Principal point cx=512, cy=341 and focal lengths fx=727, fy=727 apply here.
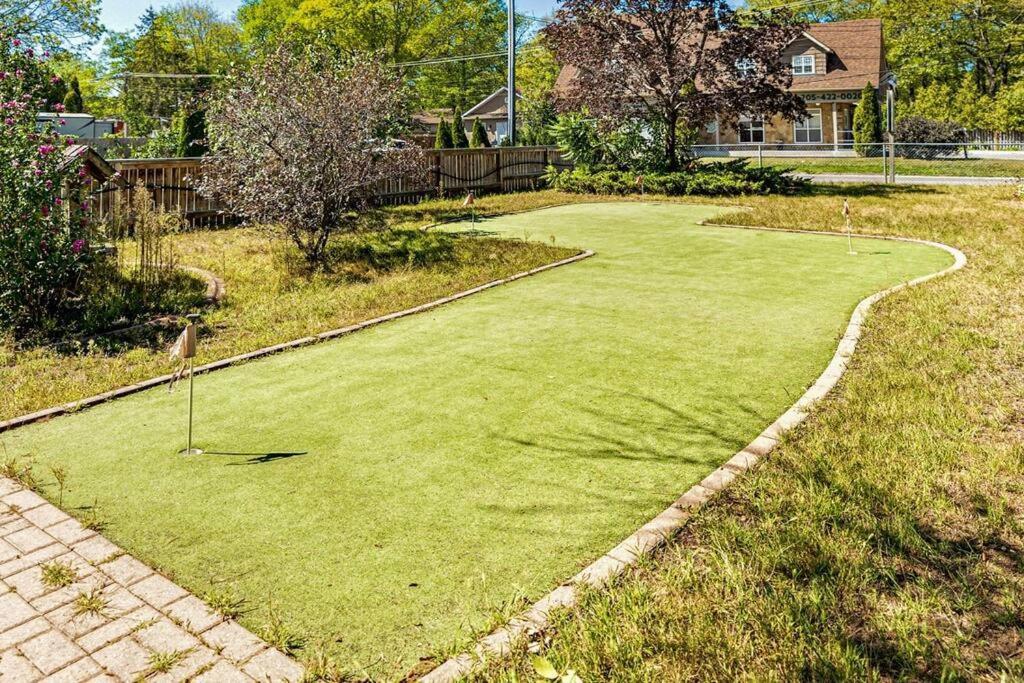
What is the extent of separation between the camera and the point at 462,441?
493 cm

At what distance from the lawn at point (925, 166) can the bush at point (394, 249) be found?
59.1ft

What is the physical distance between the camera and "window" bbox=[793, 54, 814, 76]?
43844 millimetres

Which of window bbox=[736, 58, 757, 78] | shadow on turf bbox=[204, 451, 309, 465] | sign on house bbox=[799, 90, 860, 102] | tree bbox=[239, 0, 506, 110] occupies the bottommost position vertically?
shadow on turf bbox=[204, 451, 309, 465]

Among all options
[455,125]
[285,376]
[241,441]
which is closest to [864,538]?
[241,441]

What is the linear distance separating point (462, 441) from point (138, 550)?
6.66 feet

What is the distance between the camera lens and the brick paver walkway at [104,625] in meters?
2.81

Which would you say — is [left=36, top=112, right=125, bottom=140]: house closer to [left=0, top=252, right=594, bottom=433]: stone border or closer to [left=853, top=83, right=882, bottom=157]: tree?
[left=0, top=252, right=594, bottom=433]: stone border

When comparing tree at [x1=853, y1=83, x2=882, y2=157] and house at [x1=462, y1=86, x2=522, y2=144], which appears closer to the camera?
tree at [x1=853, y1=83, x2=882, y2=157]

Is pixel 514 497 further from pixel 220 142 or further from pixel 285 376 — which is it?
pixel 220 142

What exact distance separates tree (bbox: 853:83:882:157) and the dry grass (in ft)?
120

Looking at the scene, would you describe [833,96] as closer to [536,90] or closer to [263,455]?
[536,90]

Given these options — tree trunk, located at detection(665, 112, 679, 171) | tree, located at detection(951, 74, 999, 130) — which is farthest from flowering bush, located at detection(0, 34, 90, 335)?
tree, located at detection(951, 74, 999, 130)

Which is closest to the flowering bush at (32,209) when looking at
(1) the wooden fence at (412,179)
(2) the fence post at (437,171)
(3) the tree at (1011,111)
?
(1) the wooden fence at (412,179)

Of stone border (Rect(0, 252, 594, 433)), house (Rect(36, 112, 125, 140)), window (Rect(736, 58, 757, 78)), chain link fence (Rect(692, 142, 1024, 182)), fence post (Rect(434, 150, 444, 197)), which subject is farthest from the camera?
house (Rect(36, 112, 125, 140))
